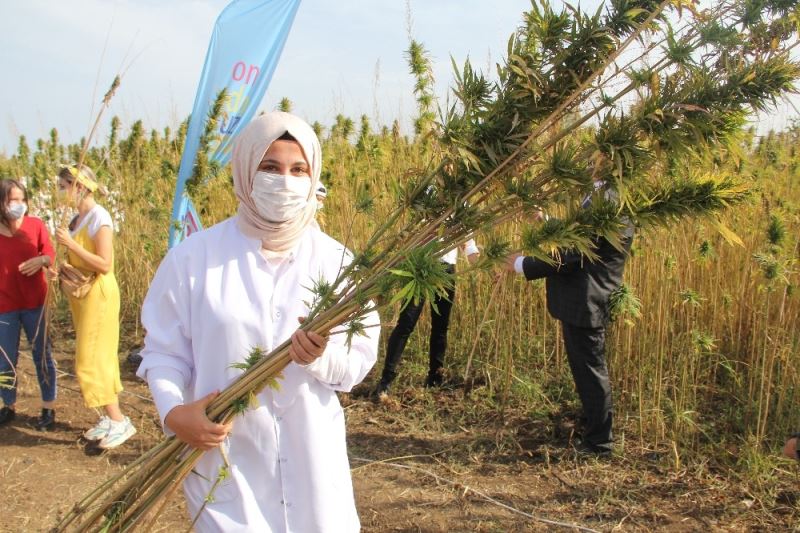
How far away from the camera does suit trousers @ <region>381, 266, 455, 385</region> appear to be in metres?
4.97

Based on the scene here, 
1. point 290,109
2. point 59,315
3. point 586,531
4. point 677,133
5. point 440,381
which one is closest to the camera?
point 677,133

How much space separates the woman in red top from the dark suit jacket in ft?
11.1

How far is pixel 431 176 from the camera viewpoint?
1514 millimetres

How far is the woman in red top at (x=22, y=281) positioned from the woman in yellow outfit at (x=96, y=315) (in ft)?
0.92

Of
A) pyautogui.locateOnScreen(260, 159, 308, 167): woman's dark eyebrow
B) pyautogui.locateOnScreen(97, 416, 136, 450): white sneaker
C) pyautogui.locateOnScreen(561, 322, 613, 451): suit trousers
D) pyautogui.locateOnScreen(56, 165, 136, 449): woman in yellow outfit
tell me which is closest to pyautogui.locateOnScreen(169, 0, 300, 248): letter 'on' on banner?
pyautogui.locateOnScreen(56, 165, 136, 449): woman in yellow outfit

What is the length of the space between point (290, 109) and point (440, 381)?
2715 mm

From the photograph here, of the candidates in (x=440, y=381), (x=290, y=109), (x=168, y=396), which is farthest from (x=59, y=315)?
(x=168, y=396)

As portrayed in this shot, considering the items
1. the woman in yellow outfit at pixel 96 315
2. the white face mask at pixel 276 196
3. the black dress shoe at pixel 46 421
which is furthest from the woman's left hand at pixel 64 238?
the white face mask at pixel 276 196

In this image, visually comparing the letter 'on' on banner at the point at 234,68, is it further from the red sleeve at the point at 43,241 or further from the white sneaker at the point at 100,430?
the white sneaker at the point at 100,430

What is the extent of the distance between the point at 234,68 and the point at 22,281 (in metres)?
2.12

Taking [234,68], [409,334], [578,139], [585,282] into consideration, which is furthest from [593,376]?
[234,68]

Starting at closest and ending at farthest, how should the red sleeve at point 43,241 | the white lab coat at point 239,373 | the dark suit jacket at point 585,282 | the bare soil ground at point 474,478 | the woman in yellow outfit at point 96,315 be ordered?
→ the white lab coat at point 239,373
the bare soil ground at point 474,478
the dark suit jacket at point 585,282
the woman in yellow outfit at point 96,315
the red sleeve at point 43,241

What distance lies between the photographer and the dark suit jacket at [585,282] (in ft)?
12.6

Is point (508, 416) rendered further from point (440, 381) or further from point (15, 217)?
point (15, 217)
